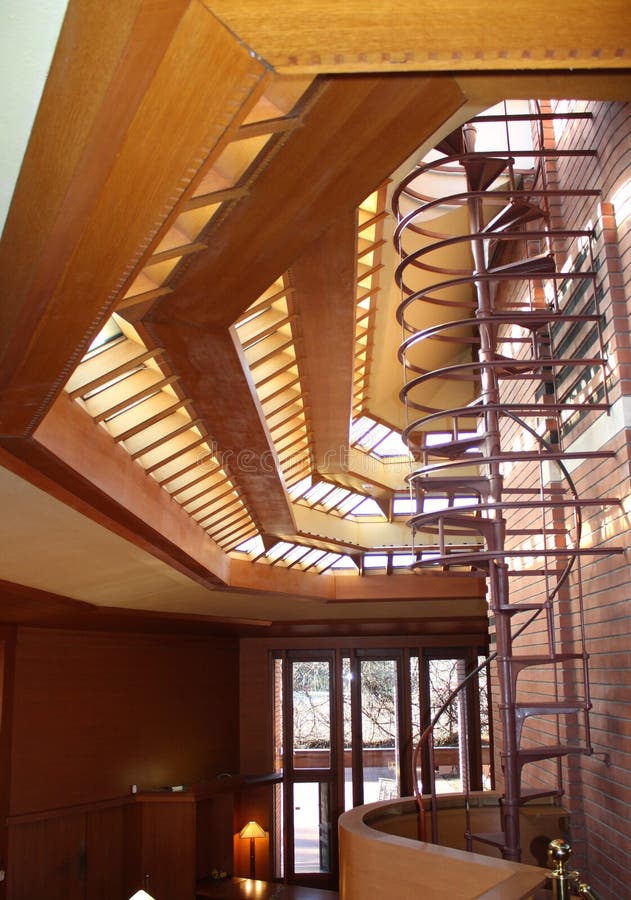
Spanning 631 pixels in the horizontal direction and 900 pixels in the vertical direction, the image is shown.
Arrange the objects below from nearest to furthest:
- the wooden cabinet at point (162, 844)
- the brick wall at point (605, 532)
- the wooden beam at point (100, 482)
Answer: the wooden beam at point (100, 482) < the brick wall at point (605, 532) < the wooden cabinet at point (162, 844)

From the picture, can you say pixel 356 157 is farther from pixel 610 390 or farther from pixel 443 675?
pixel 443 675

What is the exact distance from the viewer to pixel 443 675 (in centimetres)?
1483

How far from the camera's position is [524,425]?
16.6 ft

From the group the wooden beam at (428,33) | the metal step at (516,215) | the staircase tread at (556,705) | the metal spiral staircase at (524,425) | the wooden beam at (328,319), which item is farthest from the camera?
the metal step at (516,215)

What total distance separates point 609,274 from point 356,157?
2403mm

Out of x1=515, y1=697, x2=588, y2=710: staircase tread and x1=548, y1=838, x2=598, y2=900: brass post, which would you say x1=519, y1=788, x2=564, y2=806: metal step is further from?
x1=548, y1=838, x2=598, y2=900: brass post

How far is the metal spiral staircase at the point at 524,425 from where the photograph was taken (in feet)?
16.3

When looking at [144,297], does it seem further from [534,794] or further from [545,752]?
[534,794]

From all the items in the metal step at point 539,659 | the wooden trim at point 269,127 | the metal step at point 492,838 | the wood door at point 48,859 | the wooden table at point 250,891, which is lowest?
the wooden table at point 250,891

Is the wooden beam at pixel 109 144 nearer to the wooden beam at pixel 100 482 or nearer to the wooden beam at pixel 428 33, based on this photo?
the wooden beam at pixel 428 33

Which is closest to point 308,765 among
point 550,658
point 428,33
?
point 550,658

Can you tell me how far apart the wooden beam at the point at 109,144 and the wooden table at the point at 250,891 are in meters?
10.7

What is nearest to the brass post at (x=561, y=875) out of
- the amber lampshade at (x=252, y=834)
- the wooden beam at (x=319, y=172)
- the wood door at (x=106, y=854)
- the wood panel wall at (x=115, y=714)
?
the wooden beam at (x=319, y=172)

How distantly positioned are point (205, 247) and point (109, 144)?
4.65 ft
